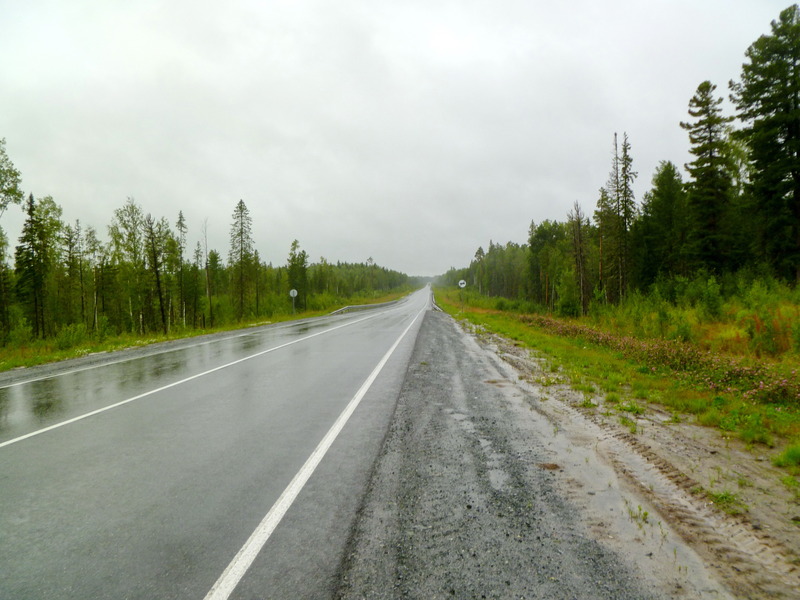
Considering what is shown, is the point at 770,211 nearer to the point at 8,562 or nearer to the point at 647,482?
the point at 647,482

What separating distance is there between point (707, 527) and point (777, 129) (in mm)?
28401

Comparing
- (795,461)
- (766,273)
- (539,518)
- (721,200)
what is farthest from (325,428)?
(721,200)

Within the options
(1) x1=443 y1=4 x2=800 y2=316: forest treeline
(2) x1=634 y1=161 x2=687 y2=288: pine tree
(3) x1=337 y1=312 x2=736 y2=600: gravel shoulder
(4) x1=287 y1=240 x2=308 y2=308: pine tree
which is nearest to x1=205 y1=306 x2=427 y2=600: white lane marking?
(3) x1=337 y1=312 x2=736 y2=600: gravel shoulder

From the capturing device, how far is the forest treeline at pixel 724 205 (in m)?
21.0

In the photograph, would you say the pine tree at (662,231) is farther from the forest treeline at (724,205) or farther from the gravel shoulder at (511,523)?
the gravel shoulder at (511,523)

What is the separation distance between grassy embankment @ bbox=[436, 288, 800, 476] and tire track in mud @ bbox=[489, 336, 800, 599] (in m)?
1.06

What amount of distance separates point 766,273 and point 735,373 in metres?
14.6

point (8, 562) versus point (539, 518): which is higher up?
point (8, 562)

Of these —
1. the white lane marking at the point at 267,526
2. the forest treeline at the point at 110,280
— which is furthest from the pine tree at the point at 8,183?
the white lane marking at the point at 267,526

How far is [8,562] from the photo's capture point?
2.64m

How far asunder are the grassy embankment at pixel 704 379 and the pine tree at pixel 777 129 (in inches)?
608

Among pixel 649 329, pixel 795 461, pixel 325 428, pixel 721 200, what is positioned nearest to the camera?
pixel 795 461

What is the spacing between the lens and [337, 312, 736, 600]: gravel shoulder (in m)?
2.38

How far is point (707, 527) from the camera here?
3031 mm
